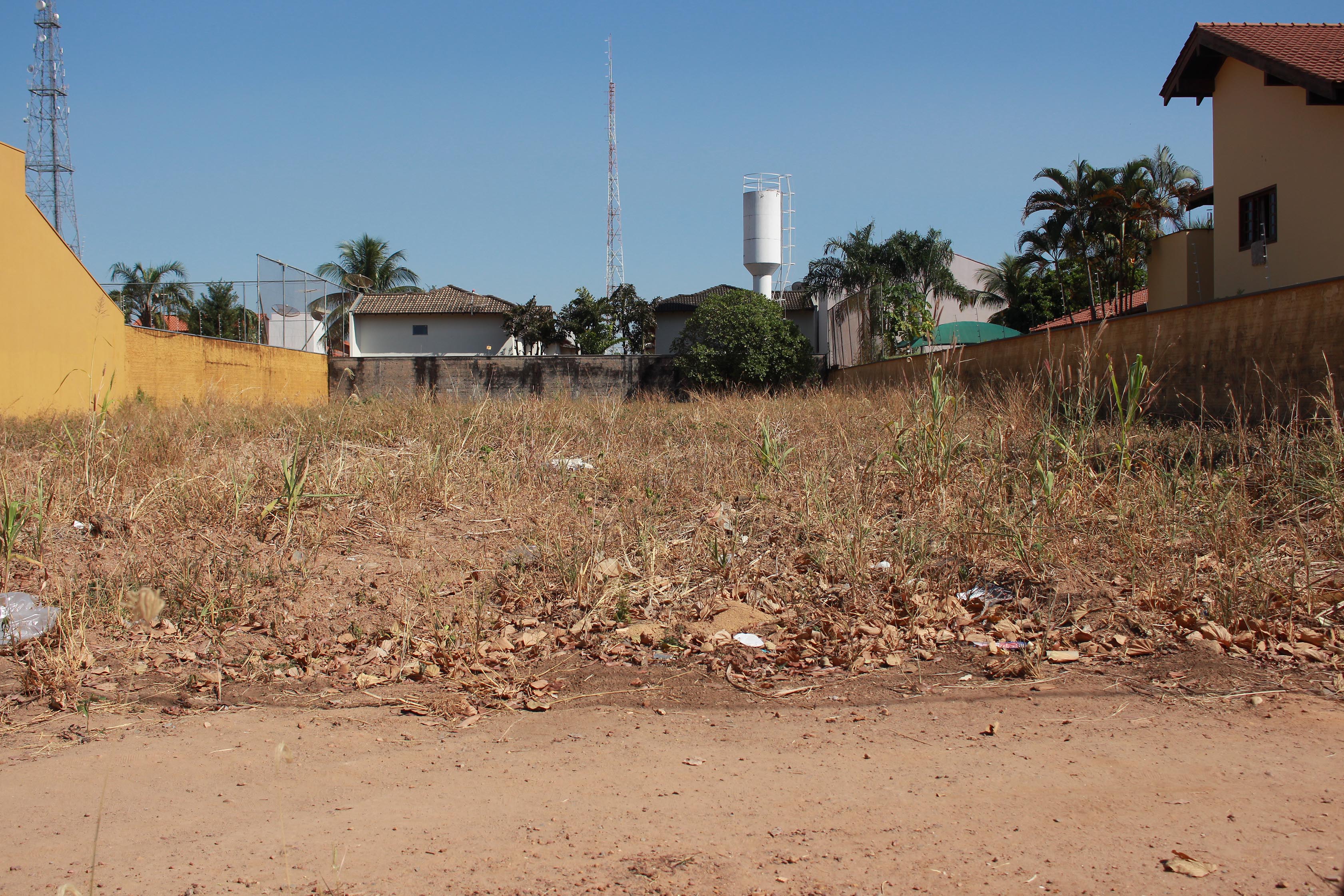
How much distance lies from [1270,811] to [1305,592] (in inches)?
72.9

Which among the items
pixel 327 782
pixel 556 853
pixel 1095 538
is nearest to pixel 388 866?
pixel 556 853

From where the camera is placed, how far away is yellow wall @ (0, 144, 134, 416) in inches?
418

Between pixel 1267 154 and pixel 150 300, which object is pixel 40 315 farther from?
pixel 1267 154

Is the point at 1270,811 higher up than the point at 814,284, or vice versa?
the point at 814,284

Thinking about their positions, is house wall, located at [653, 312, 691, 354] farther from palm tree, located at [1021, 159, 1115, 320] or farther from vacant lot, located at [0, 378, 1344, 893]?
vacant lot, located at [0, 378, 1344, 893]

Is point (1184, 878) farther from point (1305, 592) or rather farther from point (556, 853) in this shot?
point (1305, 592)

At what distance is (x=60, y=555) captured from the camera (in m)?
4.89

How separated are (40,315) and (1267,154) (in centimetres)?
1823

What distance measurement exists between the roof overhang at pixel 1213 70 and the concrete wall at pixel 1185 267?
251 centimetres

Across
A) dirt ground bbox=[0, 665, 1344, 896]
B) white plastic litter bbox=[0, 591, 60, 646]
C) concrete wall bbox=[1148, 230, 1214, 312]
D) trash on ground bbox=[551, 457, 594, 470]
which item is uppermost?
concrete wall bbox=[1148, 230, 1214, 312]

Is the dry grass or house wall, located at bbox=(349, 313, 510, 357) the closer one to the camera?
the dry grass

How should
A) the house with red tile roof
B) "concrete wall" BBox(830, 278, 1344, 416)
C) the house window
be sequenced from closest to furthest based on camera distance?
1. "concrete wall" BBox(830, 278, 1344, 416)
2. the house with red tile roof
3. the house window

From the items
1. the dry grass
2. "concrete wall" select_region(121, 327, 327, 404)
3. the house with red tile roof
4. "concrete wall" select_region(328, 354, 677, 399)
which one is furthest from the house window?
"concrete wall" select_region(121, 327, 327, 404)

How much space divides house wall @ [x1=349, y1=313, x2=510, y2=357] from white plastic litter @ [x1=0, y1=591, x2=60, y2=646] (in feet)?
107
